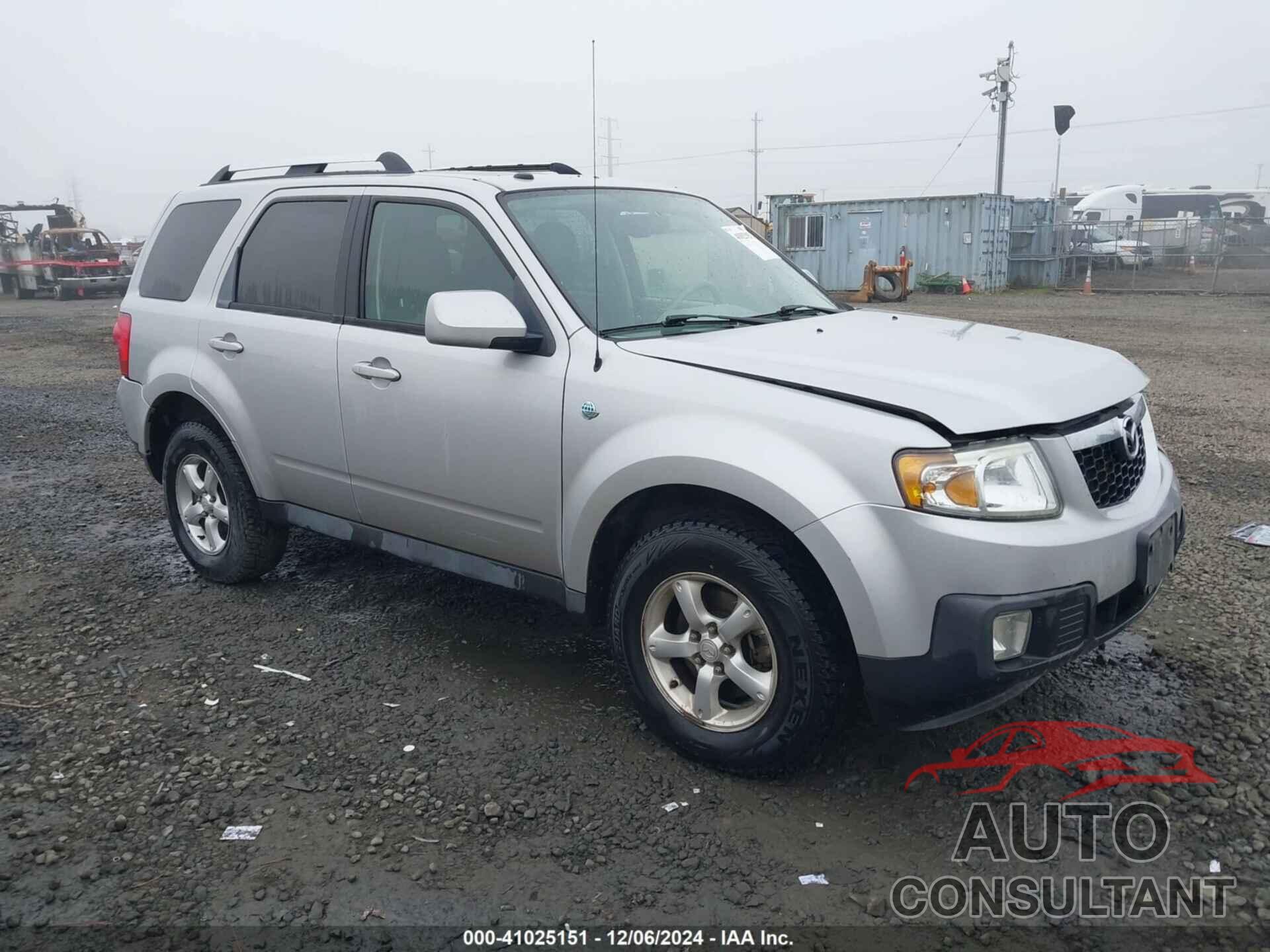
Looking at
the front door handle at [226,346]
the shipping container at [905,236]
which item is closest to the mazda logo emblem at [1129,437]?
the front door handle at [226,346]

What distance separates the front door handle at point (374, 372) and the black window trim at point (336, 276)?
0.99 feet

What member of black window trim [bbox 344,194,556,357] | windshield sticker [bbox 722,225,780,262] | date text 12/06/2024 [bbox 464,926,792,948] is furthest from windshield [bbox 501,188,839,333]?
date text 12/06/2024 [bbox 464,926,792,948]

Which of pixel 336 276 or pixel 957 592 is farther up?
pixel 336 276

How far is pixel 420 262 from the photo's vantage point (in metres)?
3.99

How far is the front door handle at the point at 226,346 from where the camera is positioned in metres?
4.52

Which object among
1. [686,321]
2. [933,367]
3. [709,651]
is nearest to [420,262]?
[686,321]

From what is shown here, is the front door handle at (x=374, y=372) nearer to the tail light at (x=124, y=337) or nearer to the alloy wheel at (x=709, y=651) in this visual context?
the alloy wheel at (x=709, y=651)

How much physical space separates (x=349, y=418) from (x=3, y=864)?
1.91m

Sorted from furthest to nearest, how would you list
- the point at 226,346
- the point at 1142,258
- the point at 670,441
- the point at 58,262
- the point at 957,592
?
the point at 1142,258 → the point at 58,262 → the point at 226,346 → the point at 670,441 → the point at 957,592

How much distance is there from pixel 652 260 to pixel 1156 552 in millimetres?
2090

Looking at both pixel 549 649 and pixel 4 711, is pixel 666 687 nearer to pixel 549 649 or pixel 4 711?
pixel 549 649

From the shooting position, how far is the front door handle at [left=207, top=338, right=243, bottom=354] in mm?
4516

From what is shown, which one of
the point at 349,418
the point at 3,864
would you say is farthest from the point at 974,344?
the point at 3,864

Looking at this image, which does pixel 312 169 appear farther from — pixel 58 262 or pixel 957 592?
pixel 58 262
